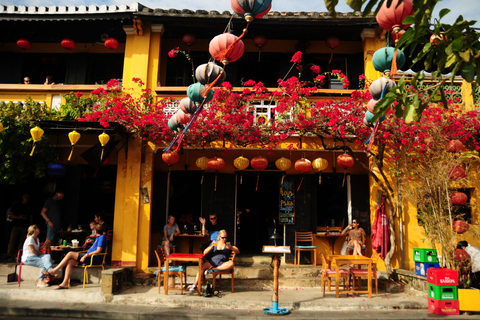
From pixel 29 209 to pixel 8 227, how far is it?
938 mm

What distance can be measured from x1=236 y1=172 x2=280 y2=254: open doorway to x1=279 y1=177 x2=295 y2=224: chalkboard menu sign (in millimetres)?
614

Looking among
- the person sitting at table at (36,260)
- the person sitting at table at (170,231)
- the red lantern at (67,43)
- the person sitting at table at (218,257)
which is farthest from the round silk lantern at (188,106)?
the red lantern at (67,43)

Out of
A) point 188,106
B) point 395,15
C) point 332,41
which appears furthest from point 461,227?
point 188,106

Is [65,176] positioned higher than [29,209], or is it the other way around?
[65,176]

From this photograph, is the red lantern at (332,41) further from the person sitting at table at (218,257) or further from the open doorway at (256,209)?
the person sitting at table at (218,257)

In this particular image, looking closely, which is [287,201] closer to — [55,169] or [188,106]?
[188,106]

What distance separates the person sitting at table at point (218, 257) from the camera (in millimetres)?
8898

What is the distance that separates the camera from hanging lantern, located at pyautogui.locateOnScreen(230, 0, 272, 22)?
5.50 metres

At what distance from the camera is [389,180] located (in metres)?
10.6

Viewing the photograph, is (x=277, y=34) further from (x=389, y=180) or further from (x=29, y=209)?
(x=29, y=209)

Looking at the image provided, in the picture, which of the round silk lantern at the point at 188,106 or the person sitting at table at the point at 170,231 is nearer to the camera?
the round silk lantern at the point at 188,106

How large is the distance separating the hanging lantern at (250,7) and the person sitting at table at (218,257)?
5465mm

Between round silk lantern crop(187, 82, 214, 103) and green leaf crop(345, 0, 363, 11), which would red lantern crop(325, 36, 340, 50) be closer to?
round silk lantern crop(187, 82, 214, 103)

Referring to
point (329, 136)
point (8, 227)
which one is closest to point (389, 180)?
point (329, 136)
